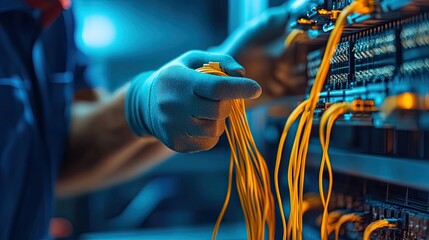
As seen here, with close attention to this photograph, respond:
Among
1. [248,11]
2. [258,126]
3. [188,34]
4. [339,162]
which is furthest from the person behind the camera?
[188,34]

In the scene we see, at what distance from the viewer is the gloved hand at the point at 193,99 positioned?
54 centimetres

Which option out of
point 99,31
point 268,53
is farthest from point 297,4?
point 99,31

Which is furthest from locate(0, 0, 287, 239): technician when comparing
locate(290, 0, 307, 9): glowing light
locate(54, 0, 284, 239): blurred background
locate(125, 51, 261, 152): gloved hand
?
locate(54, 0, 284, 239): blurred background

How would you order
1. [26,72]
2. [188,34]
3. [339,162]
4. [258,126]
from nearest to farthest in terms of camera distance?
[339,162] → [258,126] → [26,72] → [188,34]

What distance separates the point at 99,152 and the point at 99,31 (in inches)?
19.6

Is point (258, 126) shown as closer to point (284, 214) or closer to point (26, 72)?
point (284, 214)

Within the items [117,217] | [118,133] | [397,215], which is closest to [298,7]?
[397,215]

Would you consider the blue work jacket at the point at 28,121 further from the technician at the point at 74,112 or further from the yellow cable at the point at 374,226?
the yellow cable at the point at 374,226

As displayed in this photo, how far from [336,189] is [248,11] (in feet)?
2.37

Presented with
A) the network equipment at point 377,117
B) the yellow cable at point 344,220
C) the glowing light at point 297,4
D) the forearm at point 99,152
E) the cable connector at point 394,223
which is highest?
the glowing light at point 297,4

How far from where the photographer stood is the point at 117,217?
5.05 ft

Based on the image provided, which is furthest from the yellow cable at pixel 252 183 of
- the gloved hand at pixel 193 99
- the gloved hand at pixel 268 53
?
the gloved hand at pixel 268 53

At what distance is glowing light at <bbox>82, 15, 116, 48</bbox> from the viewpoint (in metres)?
1.51

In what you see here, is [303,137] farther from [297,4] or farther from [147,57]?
[147,57]
